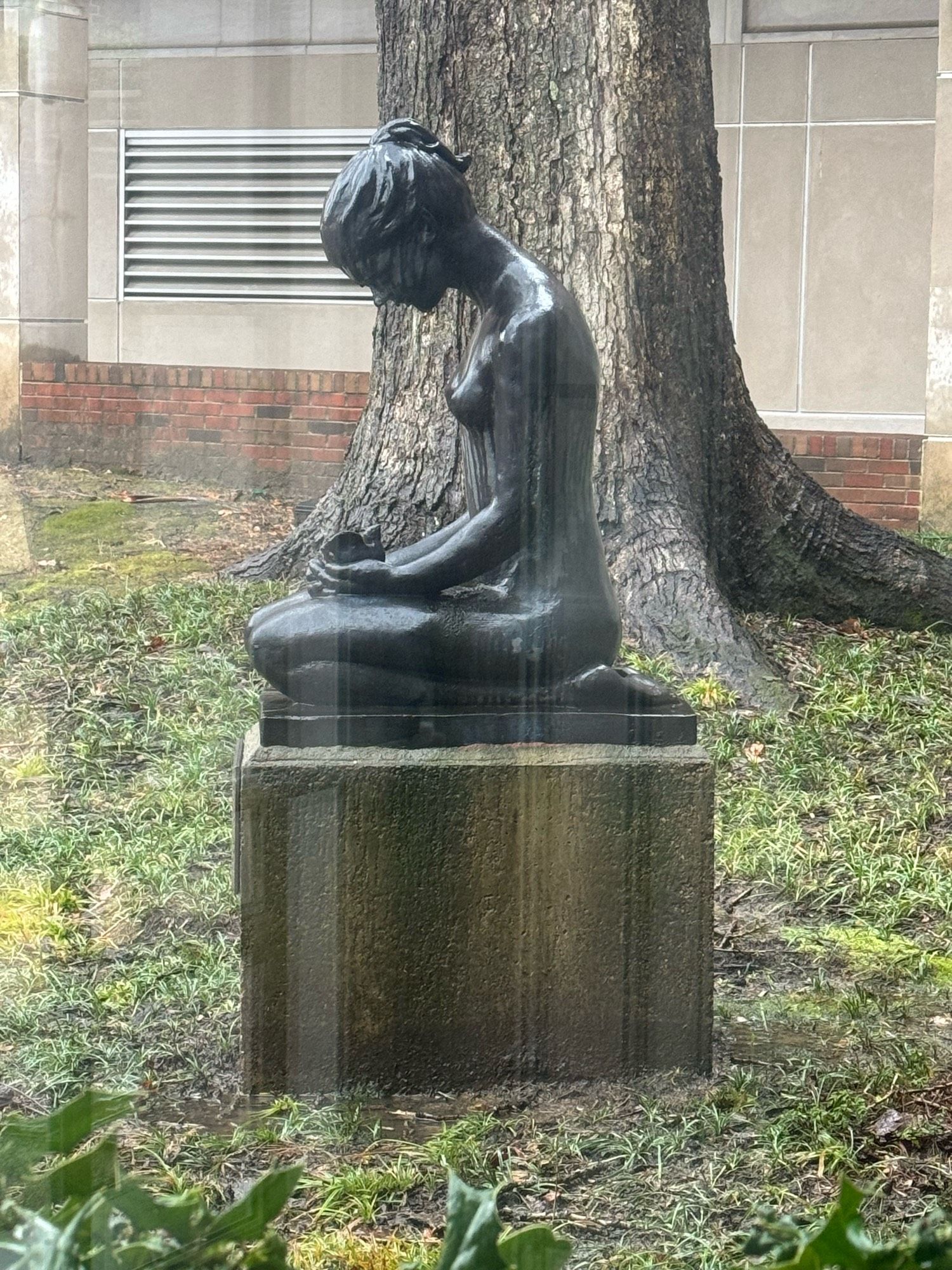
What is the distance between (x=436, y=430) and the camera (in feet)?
18.2

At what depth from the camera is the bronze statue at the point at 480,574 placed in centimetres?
267

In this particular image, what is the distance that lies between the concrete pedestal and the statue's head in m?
0.83

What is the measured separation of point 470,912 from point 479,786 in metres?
0.24

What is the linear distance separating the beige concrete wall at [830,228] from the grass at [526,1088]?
1380mm

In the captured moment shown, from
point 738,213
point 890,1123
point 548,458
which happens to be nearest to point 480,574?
point 548,458

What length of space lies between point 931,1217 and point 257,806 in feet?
6.25

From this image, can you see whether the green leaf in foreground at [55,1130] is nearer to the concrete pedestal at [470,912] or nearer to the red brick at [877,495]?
the concrete pedestal at [470,912]

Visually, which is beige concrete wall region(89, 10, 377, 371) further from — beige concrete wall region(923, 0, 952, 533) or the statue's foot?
beige concrete wall region(923, 0, 952, 533)

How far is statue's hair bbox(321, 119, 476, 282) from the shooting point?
259cm

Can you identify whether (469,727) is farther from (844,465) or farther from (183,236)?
(844,465)

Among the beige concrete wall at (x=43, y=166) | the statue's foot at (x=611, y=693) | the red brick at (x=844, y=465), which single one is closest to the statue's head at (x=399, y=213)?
the beige concrete wall at (x=43, y=166)

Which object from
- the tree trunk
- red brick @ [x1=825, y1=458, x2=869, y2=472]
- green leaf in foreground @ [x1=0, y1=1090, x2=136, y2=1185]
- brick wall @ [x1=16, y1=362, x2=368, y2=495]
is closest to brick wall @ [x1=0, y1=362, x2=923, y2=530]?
brick wall @ [x1=16, y1=362, x2=368, y2=495]

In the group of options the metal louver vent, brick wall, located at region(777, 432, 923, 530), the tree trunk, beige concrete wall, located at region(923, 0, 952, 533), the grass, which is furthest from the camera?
brick wall, located at region(777, 432, 923, 530)

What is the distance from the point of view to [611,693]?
110 inches
